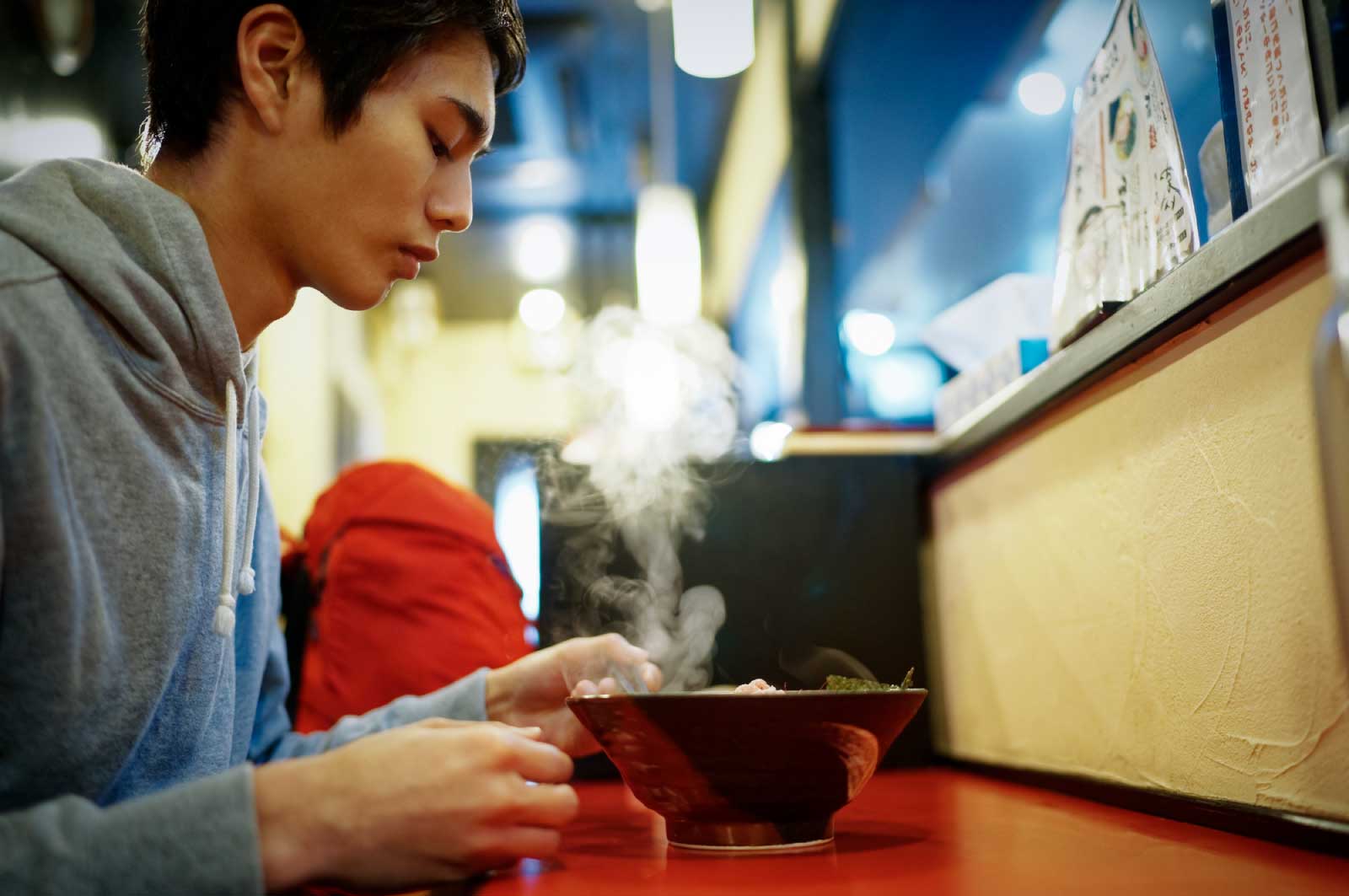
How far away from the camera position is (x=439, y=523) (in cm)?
169

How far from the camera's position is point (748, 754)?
74 cm

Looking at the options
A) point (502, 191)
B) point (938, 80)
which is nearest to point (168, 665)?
point (938, 80)

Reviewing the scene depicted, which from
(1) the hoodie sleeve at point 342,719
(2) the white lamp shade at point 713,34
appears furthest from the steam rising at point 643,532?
(2) the white lamp shade at point 713,34

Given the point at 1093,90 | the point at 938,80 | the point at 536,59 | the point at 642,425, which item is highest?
the point at 536,59

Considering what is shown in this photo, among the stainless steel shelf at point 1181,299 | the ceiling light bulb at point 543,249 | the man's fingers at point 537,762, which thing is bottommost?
the man's fingers at point 537,762

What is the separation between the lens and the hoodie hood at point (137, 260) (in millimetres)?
830

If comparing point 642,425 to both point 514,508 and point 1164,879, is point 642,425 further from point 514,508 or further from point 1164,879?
point 1164,879

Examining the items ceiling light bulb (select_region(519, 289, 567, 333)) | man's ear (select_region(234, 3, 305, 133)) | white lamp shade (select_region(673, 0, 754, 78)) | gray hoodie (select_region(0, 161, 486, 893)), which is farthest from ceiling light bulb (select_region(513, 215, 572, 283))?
gray hoodie (select_region(0, 161, 486, 893))

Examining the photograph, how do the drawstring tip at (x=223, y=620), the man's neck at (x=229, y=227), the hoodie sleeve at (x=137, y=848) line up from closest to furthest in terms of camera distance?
the hoodie sleeve at (x=137, y=848)
the drawstring tip at (x=223, y=620)
the man's neck at (x=229, y=227)

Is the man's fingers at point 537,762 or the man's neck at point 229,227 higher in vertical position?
the man's neck at point 229,227

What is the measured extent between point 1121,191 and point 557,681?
0.80 meters

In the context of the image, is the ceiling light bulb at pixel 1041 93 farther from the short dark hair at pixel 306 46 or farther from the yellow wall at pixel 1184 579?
the short dark hair at pixel 306 46

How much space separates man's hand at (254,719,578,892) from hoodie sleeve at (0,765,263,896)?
0.6 inches

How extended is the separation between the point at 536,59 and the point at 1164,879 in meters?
4.11
